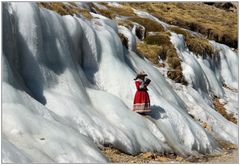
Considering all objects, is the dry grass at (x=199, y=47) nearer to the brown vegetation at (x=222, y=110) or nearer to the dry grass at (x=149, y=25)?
the dry grass at (x=149, y=25)

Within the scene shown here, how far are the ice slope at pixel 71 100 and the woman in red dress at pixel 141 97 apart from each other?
22.1 inches

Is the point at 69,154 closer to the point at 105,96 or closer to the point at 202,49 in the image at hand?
the point at 105,96

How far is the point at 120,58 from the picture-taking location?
85.6ft

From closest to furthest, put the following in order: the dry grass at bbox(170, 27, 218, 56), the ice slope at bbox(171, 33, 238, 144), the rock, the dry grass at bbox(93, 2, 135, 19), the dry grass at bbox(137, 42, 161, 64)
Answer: the rock, the ice slope at bbox(171, 33, 238, 144), the dry grass at bbox(137, 42, 161, 64), the dry grass at bbox(170, 27, 218, 56), the dry grass at bbox(93, 2, 135, 19)

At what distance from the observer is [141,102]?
2211 centimetres

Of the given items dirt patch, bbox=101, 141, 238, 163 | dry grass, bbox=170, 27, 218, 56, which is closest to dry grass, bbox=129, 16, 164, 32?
dry grass, bbox=170, 27, 218, 56

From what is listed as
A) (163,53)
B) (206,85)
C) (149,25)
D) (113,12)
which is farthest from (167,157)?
(113,12)

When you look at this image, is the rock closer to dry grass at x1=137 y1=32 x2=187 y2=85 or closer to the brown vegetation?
the brown vegetation

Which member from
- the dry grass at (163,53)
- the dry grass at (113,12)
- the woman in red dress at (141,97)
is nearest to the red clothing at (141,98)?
the woman in red dress at (141,97)

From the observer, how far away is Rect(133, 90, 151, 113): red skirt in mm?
22062

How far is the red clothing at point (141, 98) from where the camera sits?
22047 mm

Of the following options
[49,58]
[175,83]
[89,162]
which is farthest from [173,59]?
[89,162]

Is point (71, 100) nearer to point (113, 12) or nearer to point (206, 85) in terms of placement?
point (206, 85)

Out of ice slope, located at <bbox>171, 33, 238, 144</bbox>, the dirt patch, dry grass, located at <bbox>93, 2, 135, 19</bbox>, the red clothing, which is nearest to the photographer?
the dirt patch
